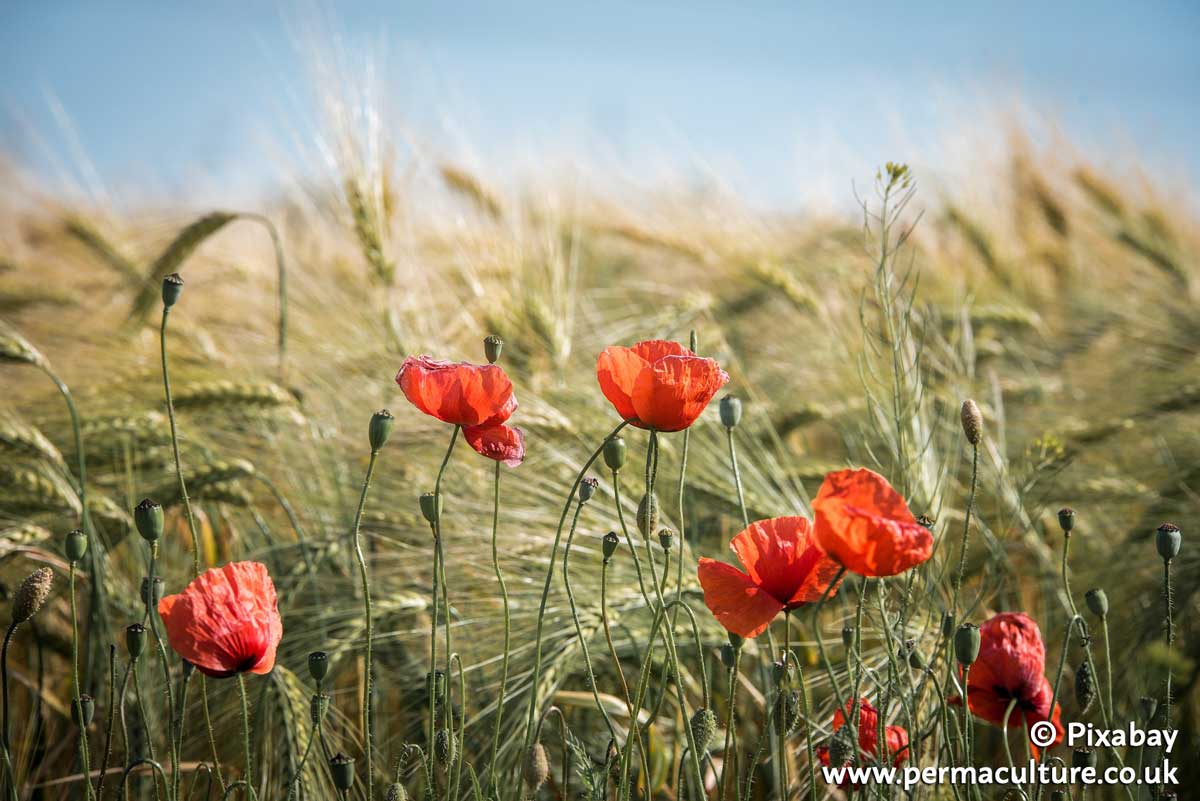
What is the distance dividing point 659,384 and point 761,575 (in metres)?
0.18

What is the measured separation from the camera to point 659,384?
0.81 m

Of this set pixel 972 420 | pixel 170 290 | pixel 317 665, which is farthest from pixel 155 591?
pixel 972 420

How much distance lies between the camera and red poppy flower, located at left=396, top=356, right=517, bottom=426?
82cm

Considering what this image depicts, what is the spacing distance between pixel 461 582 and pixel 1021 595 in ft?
2.95

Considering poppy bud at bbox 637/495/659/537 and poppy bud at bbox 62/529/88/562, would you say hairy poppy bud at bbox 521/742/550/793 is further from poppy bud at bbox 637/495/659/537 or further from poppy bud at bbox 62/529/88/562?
poppy bud at bbox 62/529/88/562

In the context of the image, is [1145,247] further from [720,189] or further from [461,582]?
[461,582]

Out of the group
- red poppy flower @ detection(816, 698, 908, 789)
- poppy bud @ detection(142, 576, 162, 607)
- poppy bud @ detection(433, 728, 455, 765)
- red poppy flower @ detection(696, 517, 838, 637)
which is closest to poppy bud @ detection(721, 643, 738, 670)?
red poppy flower @ detection(696, 517, 838, 637)

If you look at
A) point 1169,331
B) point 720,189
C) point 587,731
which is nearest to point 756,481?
point 587,731

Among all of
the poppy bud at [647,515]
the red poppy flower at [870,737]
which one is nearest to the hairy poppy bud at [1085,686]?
the red poppy flower at [870,737]

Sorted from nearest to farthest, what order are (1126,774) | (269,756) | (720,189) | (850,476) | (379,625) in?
(850,476)
(1126,774)
(269,756)
(379,625)
(720,189)

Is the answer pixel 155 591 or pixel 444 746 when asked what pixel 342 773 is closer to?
pixel 444 746

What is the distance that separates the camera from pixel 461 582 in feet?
4.52

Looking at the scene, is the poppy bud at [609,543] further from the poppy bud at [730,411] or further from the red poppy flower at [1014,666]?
the red poppy flower at [1014,666]

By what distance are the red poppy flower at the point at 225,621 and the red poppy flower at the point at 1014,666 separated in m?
0.61
